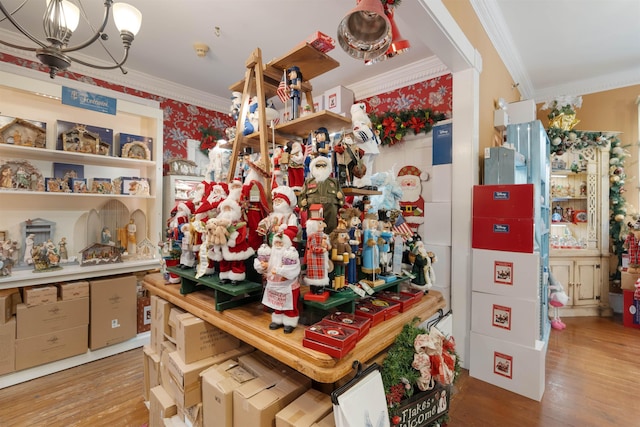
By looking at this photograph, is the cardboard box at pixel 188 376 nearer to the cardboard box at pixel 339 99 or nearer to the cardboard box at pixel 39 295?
the cardboard box at pixel 39 295

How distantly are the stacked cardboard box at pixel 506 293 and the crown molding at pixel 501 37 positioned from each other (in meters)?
1.45

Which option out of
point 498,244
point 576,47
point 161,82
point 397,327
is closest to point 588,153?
point 576,47

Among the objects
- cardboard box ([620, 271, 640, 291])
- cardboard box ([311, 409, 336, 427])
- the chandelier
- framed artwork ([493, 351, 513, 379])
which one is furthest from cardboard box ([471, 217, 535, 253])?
the chandelier

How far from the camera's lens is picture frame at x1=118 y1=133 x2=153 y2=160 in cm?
296

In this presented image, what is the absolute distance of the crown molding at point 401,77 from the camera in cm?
308

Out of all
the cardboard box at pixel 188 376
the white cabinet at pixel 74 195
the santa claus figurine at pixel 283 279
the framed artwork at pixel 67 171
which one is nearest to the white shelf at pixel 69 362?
the white cabinet at pixel 74 195

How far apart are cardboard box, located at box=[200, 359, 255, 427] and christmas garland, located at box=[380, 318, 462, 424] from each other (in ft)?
1.84

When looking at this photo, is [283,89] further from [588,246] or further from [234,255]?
[588,246]

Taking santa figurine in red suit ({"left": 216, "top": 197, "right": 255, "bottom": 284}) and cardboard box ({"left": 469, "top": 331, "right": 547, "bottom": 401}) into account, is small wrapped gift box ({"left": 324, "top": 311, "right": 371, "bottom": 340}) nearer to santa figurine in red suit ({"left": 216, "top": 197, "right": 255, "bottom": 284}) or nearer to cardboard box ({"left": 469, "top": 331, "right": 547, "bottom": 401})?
santa figurine in red suit ({"left": 216, "top": 197, "right": 255, "bottom": 284})

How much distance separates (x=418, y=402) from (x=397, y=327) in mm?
276

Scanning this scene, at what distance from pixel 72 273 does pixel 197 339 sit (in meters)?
1.90

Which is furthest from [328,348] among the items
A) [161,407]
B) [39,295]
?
[39,295]

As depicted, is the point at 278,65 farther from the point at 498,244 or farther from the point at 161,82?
the point at 161,82

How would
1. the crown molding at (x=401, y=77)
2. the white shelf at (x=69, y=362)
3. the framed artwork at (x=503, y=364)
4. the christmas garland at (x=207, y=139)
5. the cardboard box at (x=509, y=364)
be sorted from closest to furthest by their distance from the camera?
1. the cardboard box at (x=509, y=364)
2. the framed artwork at (x=503, y=364)
3. the white shelf at (x=69, y=362)
4. the crown molding at (x=401, y=77)
5. the christmas garland at (x=207, y=139)
